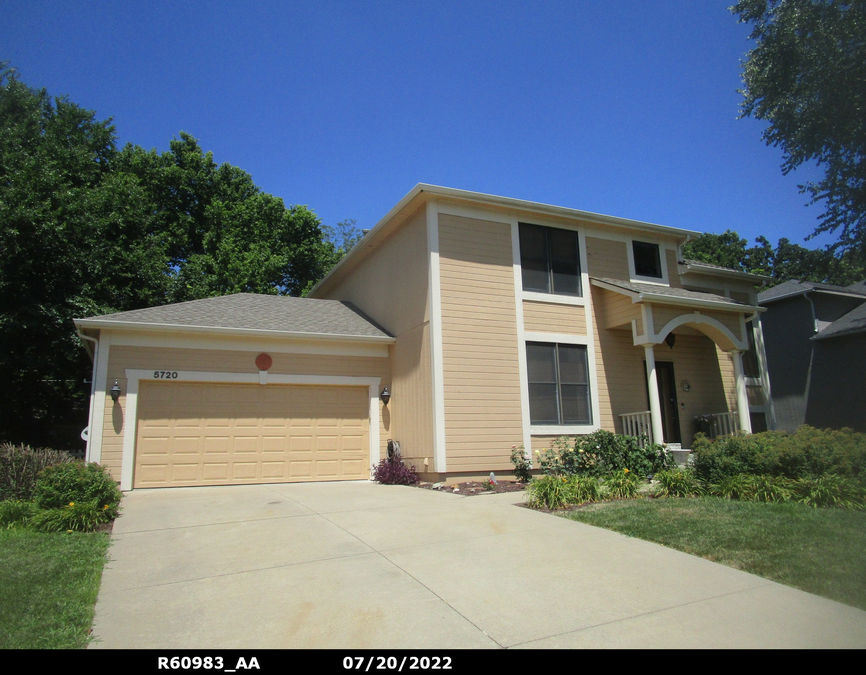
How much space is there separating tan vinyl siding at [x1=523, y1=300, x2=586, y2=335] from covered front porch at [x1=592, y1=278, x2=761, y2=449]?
1.90ft

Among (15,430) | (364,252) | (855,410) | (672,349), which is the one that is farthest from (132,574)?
(855,410)

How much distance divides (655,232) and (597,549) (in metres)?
10.3

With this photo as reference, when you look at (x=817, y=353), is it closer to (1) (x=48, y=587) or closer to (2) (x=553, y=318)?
(2) (x=553, y=318)

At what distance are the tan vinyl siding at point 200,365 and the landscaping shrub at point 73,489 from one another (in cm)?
278

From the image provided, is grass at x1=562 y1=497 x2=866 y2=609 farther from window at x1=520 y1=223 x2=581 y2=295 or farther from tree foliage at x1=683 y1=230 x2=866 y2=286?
tree foliage at x1=683 y1=230 x2=866 y2=286

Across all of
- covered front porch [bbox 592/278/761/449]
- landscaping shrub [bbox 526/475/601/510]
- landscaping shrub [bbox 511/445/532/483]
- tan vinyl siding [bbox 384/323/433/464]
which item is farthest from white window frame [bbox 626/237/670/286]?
landscaping shrub [bbox 526/475/601/510]

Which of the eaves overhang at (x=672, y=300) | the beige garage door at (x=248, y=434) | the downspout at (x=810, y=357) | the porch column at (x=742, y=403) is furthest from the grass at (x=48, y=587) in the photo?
the downspout at (x=810, y=357)

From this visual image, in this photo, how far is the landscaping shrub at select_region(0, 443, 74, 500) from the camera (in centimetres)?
865

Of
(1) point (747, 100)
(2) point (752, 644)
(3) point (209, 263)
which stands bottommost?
(2) point (752, 644)

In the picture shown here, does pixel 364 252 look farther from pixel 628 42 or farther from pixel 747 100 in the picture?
pixel 747 100

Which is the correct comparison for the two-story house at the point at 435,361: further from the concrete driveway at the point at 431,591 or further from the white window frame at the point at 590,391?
the concrete driveway at the point at 431,591

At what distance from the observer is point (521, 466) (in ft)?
36.7

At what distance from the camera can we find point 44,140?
1973 cm

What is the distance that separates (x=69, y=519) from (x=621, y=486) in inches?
297
